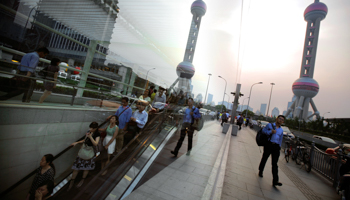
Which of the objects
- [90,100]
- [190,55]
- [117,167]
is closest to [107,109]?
[90,100]

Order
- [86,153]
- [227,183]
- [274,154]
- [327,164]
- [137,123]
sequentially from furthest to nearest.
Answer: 1. [327,164]
2. [137,123]
3. [274,154]
4. [227,183]
5. [86,153]

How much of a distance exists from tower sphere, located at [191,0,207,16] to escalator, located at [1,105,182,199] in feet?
13.6

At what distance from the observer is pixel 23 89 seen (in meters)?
2.76

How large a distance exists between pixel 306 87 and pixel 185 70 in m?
69.2

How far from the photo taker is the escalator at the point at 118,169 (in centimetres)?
245

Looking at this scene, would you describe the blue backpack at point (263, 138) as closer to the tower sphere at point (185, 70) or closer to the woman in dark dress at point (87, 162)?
the woman in dark dress at point (87, 162)

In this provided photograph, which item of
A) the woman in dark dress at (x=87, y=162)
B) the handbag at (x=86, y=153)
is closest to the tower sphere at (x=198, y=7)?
the woman in dark dress at (x=87, y=162)

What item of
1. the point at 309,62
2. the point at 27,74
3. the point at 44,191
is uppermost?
the point at 309,62

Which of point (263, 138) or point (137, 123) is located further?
point (263, 138)

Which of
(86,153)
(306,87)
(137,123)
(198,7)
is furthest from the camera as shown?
(306,87)

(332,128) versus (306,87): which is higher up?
(306,87)

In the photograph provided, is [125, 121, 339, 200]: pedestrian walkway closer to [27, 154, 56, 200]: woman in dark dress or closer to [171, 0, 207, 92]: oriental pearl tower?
[27, 154, 56, 200]: woman in dark dress

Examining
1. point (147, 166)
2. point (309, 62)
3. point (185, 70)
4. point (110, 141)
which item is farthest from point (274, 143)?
point (309, 62)

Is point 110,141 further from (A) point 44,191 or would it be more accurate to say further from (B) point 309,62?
(B) point 309,62
